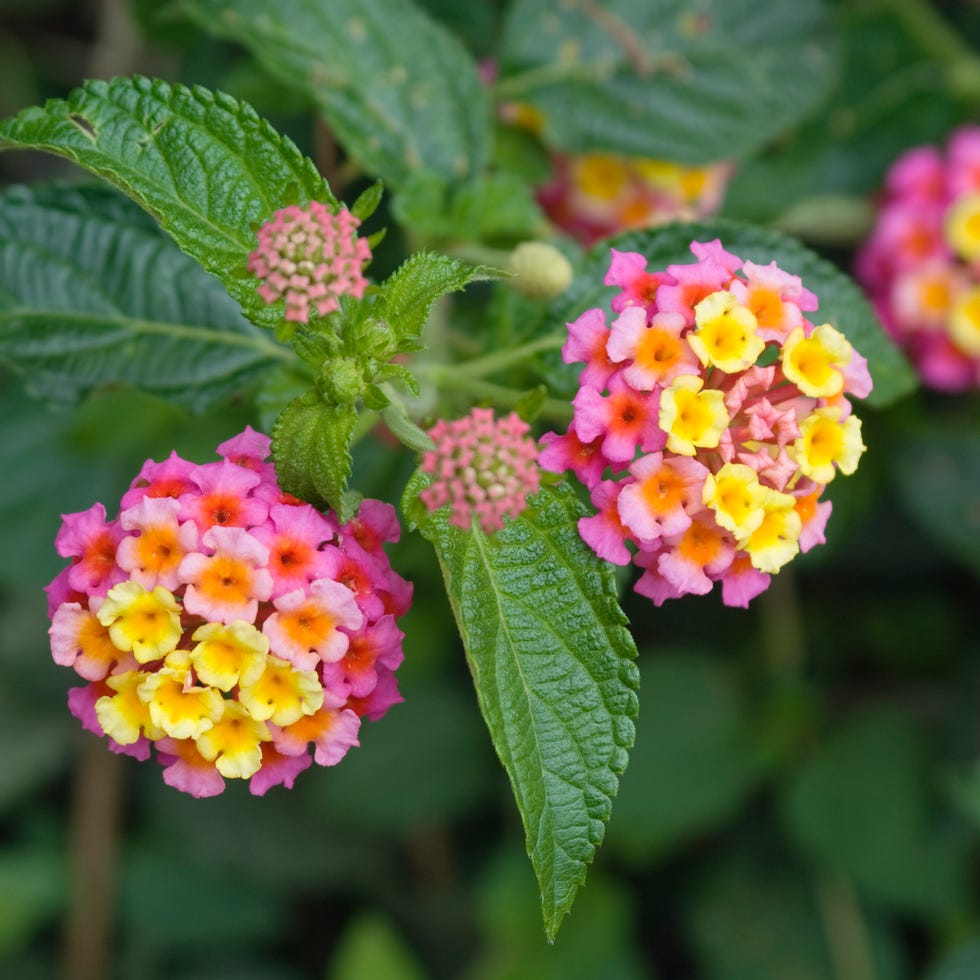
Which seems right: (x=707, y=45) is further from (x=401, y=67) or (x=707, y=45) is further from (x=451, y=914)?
(x=451, y=914)

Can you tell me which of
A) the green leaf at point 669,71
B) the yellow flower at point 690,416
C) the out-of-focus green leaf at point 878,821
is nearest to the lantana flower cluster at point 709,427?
the yellow flower at point 690,416

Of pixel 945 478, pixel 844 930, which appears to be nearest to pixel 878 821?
pixel 844 930

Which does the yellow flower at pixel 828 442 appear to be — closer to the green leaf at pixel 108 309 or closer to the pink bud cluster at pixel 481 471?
the pink bud cluster at pixel 481 471

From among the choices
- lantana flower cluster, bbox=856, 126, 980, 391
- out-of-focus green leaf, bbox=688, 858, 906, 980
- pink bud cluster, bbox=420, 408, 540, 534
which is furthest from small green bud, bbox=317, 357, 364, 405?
out-of-focus green leaf, bbox=688, 858, 906, 980

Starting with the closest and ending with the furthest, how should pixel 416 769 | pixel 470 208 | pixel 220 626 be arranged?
1. pixel 220 626
2. pixel 470 208
3. pixel 416 769

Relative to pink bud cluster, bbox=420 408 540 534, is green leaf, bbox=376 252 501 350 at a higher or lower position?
higher

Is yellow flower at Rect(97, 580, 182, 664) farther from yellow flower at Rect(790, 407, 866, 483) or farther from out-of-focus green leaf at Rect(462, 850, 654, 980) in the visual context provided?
out-of-focus green leaf at Rect(462, 850, 654, 980)

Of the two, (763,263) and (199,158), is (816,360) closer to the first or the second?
(763,263)
